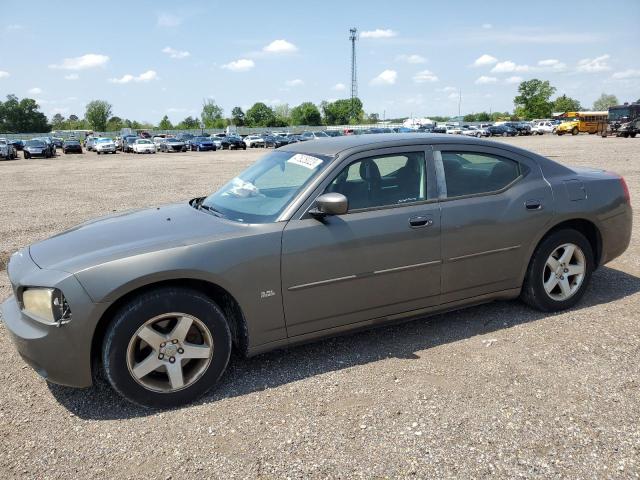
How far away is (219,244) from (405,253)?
4.33ft

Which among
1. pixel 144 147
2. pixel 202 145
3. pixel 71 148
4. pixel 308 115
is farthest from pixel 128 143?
pixel 308 115

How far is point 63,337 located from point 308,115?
144 meters

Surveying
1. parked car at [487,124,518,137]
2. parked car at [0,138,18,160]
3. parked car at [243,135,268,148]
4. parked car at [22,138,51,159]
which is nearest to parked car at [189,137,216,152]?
parked car at [243,135,268,148]

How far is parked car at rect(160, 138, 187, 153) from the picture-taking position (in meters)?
47.8

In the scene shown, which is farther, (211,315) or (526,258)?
(526,258)

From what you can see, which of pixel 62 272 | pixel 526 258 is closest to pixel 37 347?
pixel 62 272

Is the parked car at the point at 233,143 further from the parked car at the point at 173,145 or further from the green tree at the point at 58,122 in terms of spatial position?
the green tree at the point at 58,122

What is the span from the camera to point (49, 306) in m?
2.85

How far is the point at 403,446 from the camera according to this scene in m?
2.64

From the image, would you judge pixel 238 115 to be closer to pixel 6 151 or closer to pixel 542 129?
pixel 542 129

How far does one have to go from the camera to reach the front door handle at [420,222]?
3594mm

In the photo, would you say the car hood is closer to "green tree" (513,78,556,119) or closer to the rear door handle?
the rear door handle

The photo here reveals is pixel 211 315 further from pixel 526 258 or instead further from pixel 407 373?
pixel 526 258

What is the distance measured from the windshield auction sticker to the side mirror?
1.31 ft
